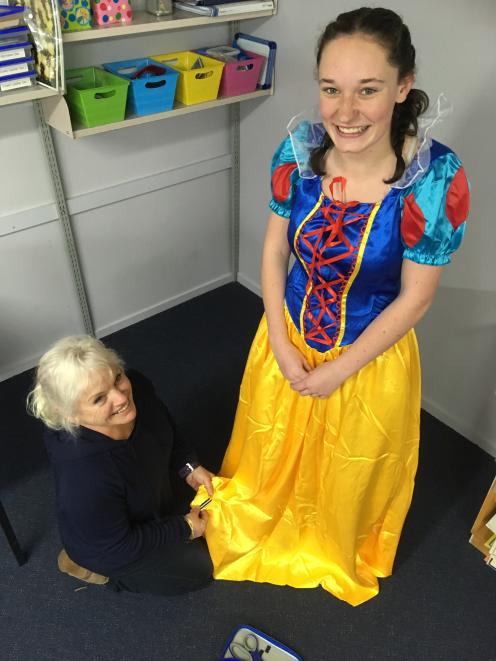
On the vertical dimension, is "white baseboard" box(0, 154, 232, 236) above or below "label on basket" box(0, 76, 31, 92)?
below

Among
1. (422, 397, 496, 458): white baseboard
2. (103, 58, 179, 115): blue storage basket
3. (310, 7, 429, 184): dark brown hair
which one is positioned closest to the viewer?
(310, 7, 429, 184): dark brown hair

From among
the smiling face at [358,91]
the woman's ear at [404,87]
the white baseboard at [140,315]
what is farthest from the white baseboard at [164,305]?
the woman's ear at [404,87]

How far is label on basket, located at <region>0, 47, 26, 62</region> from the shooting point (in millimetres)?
1651

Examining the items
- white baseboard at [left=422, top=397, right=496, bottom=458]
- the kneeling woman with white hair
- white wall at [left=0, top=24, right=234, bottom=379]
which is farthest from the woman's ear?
white baseboard at [left=422, top=397, right=496, bottom=458]

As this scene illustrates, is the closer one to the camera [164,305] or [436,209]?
[436,209]

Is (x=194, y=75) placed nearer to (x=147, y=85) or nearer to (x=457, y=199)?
(x=147, y=85)

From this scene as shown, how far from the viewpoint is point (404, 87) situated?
1.08m

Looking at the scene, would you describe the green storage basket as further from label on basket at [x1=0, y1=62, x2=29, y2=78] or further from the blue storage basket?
label on basket at [x1=0, y1=62, x2=29, y2=78]

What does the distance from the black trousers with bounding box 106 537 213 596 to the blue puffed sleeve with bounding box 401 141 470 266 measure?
111 cm

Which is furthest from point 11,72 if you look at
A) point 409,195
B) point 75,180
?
point 409,195

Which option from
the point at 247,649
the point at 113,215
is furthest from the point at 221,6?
the point at 247,649

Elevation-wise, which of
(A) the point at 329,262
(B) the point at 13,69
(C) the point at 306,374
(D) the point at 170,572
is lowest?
(D) the point at 170,572

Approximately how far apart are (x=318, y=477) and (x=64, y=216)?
4.96 feet

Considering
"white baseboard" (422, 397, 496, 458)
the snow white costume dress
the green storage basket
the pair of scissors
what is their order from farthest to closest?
1. "white baseboard" (422, 397, 496, 458)
2. the green storage basket
3. the pair of scissors
4. the snow white costume dress
